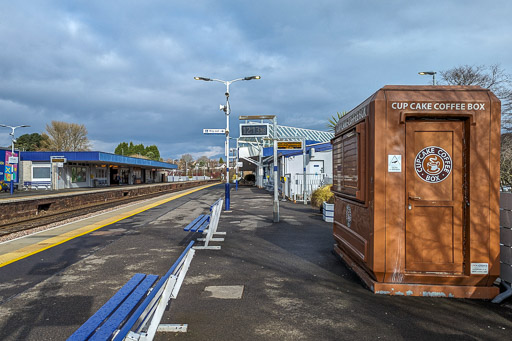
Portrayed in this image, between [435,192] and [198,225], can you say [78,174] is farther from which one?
[435,192]

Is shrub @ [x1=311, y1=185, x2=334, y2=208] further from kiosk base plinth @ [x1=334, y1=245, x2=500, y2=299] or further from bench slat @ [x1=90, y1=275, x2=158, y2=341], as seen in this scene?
bench slat @ [x1=90, y1=275, x2=158, y2=341]

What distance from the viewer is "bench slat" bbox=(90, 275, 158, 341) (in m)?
2.07

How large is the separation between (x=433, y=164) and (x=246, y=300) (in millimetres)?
3154

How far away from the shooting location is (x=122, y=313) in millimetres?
2396

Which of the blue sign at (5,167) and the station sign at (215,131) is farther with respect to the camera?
the blue sign at (5,167)

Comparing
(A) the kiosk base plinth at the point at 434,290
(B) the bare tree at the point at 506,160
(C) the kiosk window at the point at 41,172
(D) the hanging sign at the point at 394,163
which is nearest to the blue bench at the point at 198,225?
(A) the kiosk base plinth at the point at 434,290

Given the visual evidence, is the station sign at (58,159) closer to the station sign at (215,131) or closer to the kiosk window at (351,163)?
the station sign at (215,131)

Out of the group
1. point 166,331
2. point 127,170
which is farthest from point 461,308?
point 127,170

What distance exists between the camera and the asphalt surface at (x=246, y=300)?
3.54 metres

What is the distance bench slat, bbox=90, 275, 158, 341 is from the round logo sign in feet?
12.2

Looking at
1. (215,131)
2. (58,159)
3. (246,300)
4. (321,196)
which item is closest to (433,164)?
(246,300)

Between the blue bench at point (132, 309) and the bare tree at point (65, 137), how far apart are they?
6906 cm

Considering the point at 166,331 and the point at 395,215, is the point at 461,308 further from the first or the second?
the point at 166,331

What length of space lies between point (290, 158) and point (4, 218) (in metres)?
17.6
